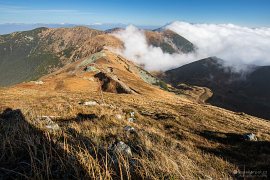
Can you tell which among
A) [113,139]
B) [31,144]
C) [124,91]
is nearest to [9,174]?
[31,144]

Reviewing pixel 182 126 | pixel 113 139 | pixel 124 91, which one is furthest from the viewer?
pixel 124 91

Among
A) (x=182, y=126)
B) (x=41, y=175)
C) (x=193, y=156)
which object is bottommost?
(x=182, y=126)

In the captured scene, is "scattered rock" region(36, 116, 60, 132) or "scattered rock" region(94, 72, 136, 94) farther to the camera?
"scattered rock" region(94, 72, 136, 94)

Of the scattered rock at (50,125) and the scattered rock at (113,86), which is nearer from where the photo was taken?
the scattered rock at (50,125)

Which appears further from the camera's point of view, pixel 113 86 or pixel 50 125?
pixel 113 86

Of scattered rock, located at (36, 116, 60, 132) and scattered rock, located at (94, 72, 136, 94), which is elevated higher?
scattered rock, located at (36, 116, 60, 132)

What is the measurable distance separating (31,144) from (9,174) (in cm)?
113

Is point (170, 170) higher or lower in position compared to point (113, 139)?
higher

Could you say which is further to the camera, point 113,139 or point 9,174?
point 113,139

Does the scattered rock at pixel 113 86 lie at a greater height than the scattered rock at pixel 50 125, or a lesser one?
lesser

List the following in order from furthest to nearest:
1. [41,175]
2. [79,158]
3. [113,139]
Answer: [113,139] < [79,158] < [41,175]

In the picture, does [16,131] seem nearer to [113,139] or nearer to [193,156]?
[113,139]

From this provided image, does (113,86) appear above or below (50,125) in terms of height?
below

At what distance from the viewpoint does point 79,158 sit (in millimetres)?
5340
